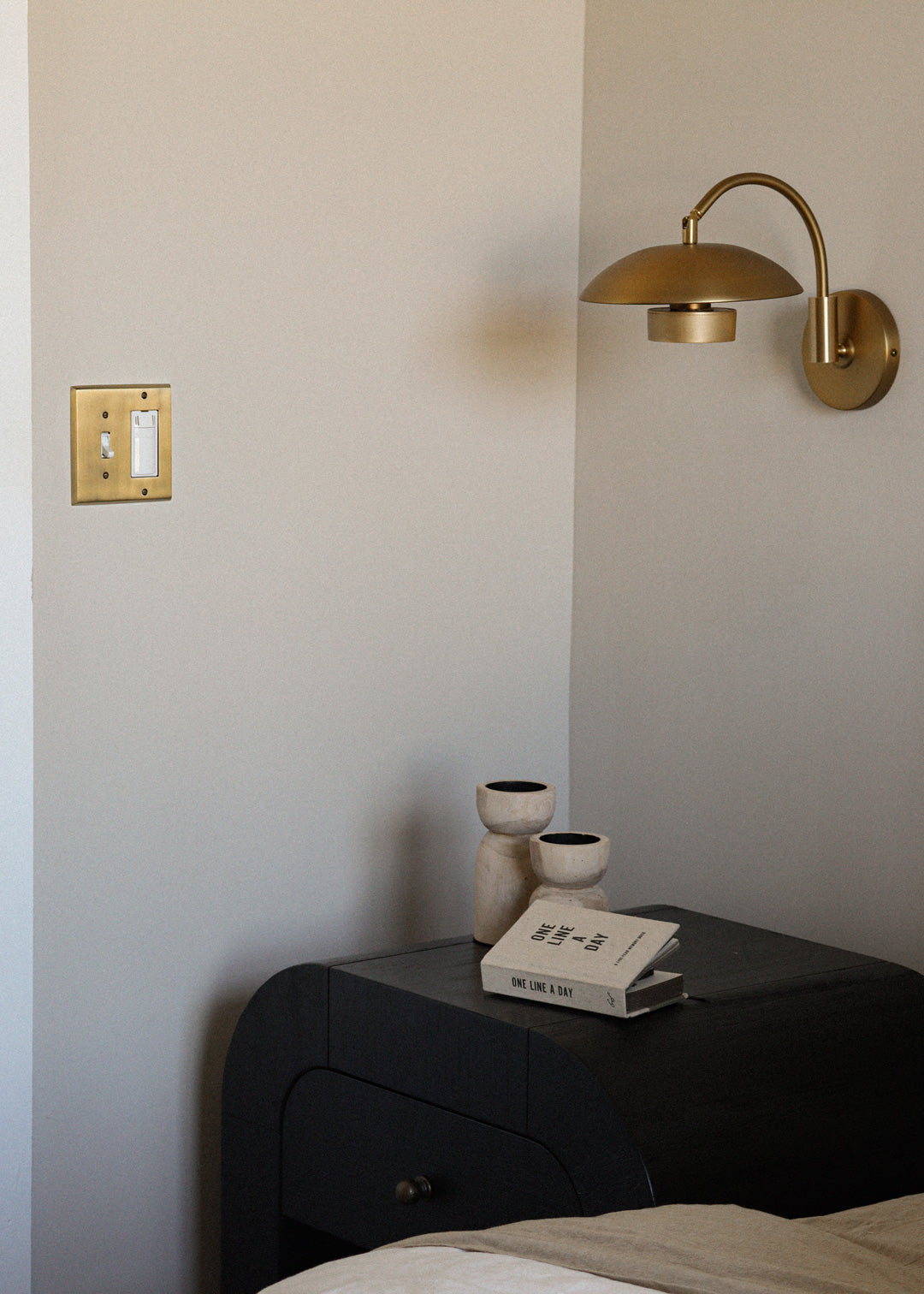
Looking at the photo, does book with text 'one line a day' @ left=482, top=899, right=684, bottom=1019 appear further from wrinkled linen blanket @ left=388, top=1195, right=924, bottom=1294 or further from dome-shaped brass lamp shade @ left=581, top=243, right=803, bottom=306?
dome-shaped brass lamp shade @ left=581, top=243, right=803, bottom=306

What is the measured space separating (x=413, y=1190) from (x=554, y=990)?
25cm

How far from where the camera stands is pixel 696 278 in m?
1.67

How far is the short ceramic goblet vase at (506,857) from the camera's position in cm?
182

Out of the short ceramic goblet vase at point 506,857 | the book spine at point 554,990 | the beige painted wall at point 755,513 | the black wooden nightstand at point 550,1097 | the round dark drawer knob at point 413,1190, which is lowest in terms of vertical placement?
the round dark drawer knob at point 413,1190

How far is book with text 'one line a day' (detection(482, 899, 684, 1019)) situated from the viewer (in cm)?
154

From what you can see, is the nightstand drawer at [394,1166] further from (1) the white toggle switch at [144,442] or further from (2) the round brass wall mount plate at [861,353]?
(2) the round brass wall mount plate at [861,353]

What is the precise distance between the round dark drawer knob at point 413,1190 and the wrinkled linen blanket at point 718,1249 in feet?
1.44

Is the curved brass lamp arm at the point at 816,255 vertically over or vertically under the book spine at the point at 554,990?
over

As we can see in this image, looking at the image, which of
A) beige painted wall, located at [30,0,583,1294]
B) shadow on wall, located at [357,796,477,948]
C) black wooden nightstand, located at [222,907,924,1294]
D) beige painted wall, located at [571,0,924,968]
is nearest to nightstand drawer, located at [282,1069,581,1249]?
black wooden nightstand, located at [222,907,924,1294]

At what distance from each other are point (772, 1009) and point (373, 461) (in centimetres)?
88

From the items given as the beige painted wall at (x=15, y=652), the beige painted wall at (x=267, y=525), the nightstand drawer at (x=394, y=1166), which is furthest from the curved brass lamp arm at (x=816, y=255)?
the nightstand drawer at (x=394, y=1166)

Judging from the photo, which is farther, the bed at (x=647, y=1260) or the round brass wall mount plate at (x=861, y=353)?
the round brass wall mount plate at (x=861, y=353)

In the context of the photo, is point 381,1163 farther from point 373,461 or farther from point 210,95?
point 210,95

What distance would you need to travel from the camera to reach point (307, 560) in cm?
199
